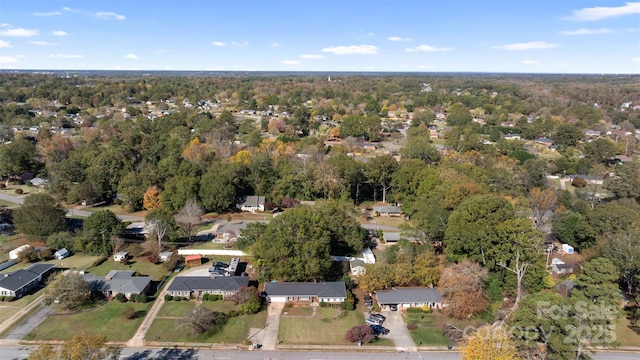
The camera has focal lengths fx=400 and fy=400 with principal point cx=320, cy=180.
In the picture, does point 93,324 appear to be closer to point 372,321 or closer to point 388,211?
point 372,321

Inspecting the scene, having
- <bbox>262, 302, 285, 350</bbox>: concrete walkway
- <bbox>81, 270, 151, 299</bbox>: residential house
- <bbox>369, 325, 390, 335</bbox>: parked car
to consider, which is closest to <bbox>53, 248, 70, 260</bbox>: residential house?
<bbox>81, 270, 151, 299</bbox>: residential house

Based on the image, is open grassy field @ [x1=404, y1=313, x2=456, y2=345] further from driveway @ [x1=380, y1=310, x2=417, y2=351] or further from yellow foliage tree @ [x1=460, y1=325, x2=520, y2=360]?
yellow foliage tree @ [x1=460, y1=325, x2=520, y2=360]

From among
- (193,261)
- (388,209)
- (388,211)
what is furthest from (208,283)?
(388,209)

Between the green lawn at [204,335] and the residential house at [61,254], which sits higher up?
the residential house at [61,254]

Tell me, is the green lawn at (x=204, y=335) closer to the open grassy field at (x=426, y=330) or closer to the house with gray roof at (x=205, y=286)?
the house with gray roof at (x=205, y=286)

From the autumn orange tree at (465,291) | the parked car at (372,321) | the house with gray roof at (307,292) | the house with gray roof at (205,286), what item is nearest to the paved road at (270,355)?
the parked car at (372,321)

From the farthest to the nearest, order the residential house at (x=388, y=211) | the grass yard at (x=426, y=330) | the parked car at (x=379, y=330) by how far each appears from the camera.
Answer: the residential house at (x=388, y=211) < the parked car at (x=379, y=330) < the grass yard at (x=426, y=330)

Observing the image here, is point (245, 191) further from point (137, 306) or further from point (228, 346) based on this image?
point (228, 346)
